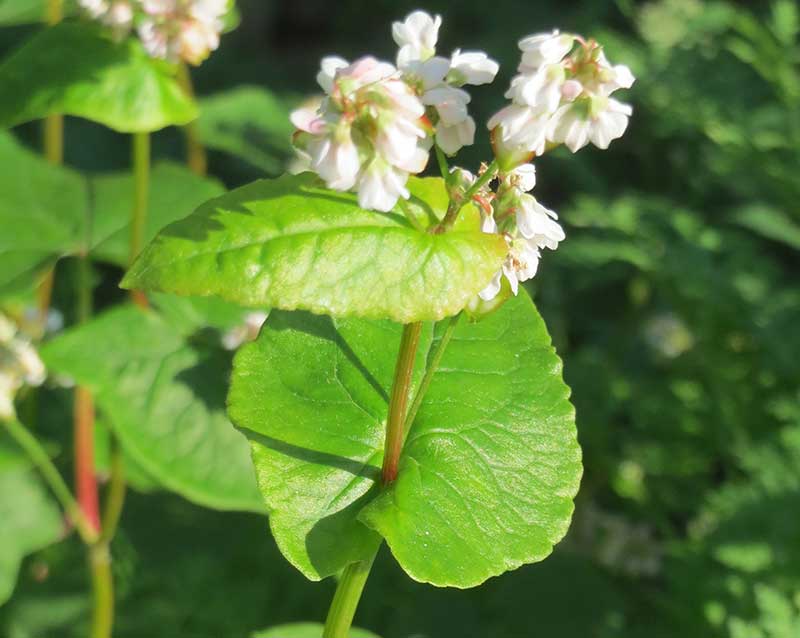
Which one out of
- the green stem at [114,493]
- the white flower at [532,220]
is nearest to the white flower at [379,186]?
the white flower at [532,220]

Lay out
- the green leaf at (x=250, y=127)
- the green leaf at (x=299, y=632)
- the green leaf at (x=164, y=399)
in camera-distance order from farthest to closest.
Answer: the green leaf at (x=250, y=127) < the green leaf at (x=164, y=399) < the green leaf at (x=299, y=632)

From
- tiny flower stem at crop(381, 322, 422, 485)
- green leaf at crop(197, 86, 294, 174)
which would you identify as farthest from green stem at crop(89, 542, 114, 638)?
green leaf at crop(197, 86, 294, 174)

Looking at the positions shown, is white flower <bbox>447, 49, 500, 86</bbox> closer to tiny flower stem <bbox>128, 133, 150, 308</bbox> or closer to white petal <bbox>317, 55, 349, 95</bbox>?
white petal <bbox>317, 55, 349, 95</bbox>

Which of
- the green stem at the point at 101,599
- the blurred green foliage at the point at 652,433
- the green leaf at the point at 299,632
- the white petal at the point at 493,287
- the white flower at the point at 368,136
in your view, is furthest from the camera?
the blurred green foliage at the point at 652,433

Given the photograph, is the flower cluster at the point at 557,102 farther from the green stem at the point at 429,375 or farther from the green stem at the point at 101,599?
the green stem at the point at 101,599

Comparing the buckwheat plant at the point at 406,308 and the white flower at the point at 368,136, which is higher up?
the white flower at the point at 368,136

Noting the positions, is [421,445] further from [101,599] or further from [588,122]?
[101,599]

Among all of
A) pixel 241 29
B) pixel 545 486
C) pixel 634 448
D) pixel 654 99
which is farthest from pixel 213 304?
pixel 241 29

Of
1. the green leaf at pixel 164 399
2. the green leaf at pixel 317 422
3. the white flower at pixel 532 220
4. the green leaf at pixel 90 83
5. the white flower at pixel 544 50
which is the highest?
the white flower at pixel 544 50
